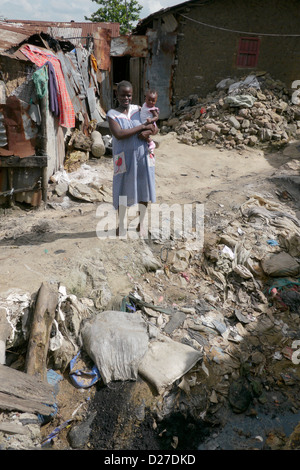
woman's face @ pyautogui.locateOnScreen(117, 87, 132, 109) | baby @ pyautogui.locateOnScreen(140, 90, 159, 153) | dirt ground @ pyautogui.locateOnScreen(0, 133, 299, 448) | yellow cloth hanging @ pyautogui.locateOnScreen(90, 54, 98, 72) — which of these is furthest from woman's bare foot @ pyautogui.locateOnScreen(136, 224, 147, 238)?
yellow cloth hanging @ pyautogui.locateOnScreen(90, 54, 98, 72)

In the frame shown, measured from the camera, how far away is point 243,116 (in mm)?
8805

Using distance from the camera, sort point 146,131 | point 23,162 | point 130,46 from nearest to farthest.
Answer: point 146,131
point 23,162
point 130,46

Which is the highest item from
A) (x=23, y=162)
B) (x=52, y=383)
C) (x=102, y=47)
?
(x=102, y=47)

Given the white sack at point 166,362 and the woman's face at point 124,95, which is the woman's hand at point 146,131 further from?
the white sack at point 166,362

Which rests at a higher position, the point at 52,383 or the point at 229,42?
the point at 229,42

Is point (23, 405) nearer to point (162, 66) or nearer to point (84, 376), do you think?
point (84, 376)

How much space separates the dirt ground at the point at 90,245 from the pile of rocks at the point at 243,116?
214cm

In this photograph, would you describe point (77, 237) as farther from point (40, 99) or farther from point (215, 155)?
point (215, 155)

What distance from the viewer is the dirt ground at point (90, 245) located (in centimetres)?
303

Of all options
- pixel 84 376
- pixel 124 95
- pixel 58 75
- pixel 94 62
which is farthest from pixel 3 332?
pixel 94 62

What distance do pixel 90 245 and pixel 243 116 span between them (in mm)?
7018

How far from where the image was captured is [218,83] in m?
9.84

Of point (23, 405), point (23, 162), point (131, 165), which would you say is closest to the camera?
point (23, 405)

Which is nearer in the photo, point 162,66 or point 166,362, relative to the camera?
point 166,362
